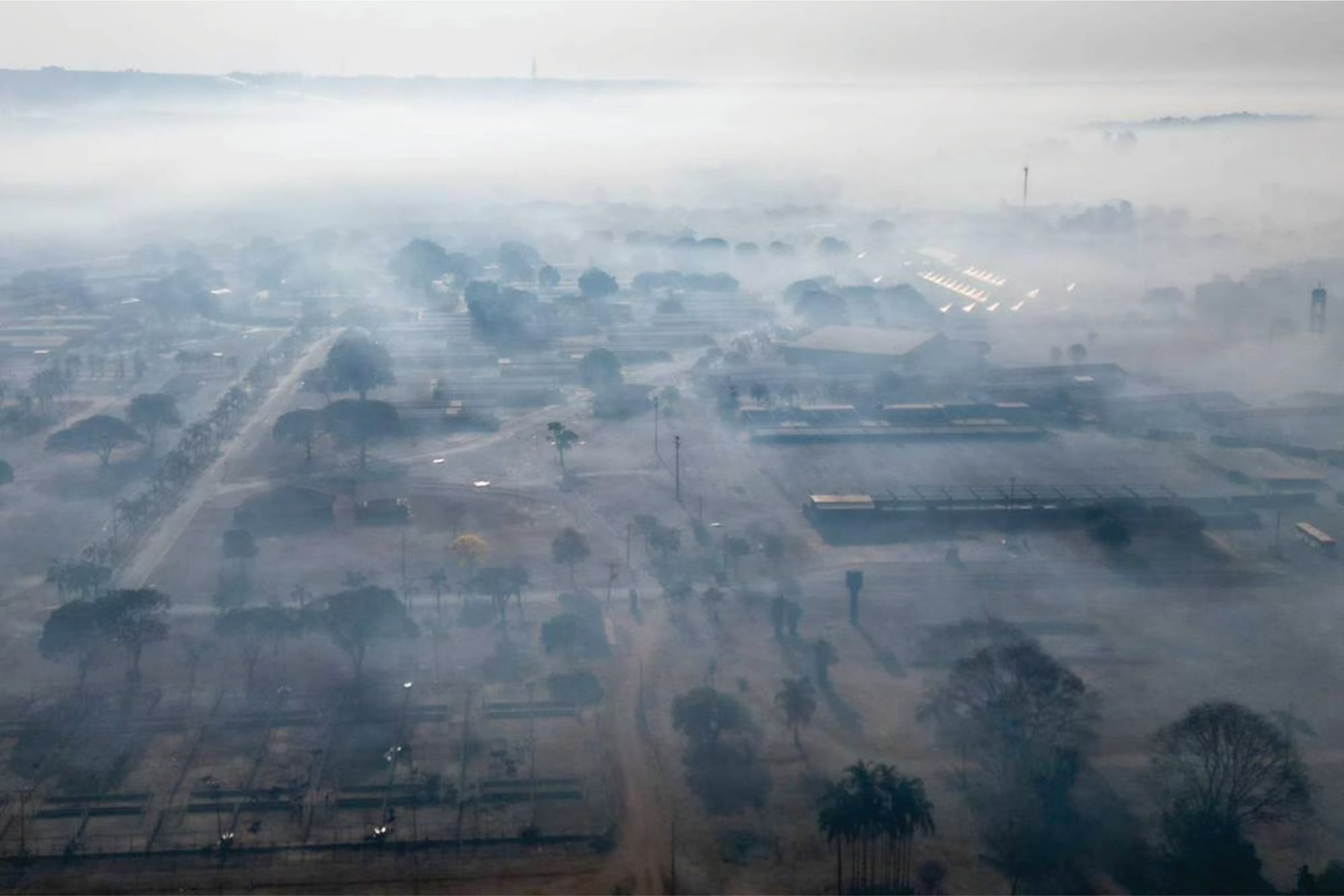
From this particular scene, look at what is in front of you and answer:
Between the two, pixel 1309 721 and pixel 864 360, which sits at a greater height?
pixel 864 360

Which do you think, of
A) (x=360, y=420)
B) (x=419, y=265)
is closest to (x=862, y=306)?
(x=419, y=265)

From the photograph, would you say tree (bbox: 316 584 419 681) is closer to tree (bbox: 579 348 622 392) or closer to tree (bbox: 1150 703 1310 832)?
tree (bbox: 1150 703 1310 832)

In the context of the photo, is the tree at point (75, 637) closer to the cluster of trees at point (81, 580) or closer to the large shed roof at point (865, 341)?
the cluster of trees at point (81, 580)

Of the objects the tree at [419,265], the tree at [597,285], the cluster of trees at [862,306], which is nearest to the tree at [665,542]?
the cluster of trees at [862,306]

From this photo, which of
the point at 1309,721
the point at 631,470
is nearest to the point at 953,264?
the point at 631,470

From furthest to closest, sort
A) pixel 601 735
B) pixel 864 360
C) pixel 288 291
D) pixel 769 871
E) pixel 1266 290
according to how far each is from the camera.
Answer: pixel 288 291, pixel 1266 290, pixel 864 360, pixel 601 735, pixel 769 871

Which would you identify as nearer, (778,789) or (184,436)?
(778,789)

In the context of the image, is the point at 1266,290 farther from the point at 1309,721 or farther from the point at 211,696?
the point at 211,696
